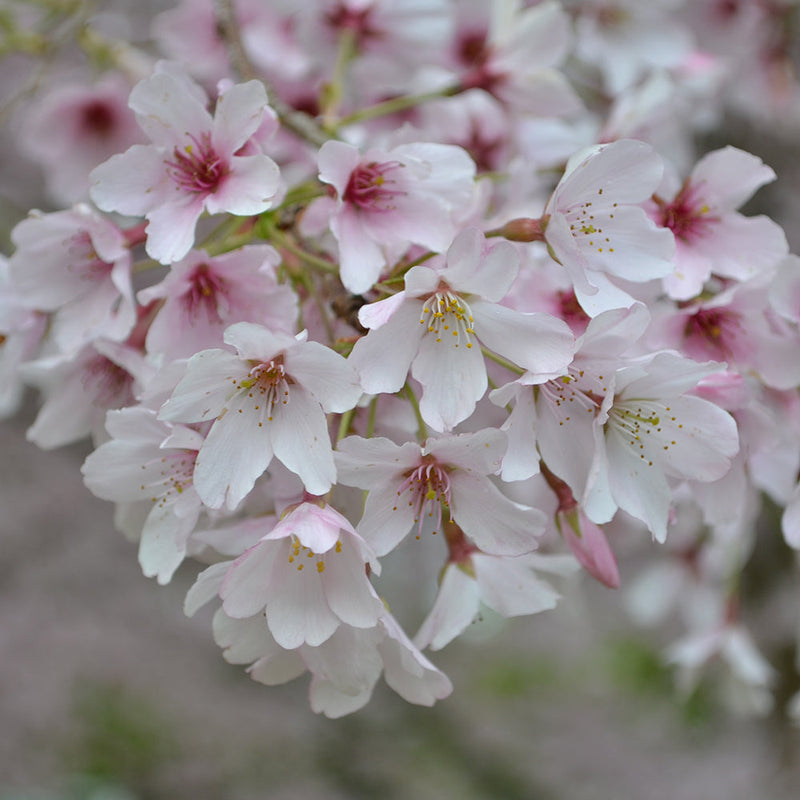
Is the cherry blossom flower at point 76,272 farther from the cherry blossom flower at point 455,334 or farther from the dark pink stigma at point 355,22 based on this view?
the dark pink stigma at point 355,22

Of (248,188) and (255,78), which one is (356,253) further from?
(255,78)

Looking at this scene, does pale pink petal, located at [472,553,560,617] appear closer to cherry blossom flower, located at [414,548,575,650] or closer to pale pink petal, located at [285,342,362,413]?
cherry blossom flower, located at [414,548,575,650]

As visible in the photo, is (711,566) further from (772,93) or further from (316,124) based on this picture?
(316,124)

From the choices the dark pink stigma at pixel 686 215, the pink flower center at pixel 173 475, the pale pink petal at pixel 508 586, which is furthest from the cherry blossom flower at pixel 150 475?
the dark pink stigma at pixel 686 215

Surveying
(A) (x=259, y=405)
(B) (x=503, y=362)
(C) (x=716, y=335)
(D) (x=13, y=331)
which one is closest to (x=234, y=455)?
(A) (x=259, y=405)

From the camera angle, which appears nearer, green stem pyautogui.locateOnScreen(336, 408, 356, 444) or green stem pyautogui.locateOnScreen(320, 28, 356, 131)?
green stem pyautogui.locateOnScreen(336, 408, 356, 444)

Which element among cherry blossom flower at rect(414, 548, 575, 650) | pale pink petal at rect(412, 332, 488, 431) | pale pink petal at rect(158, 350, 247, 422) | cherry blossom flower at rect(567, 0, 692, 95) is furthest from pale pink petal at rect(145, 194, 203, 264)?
cherry blossom flower at rect(567, 0, 692, 95)
